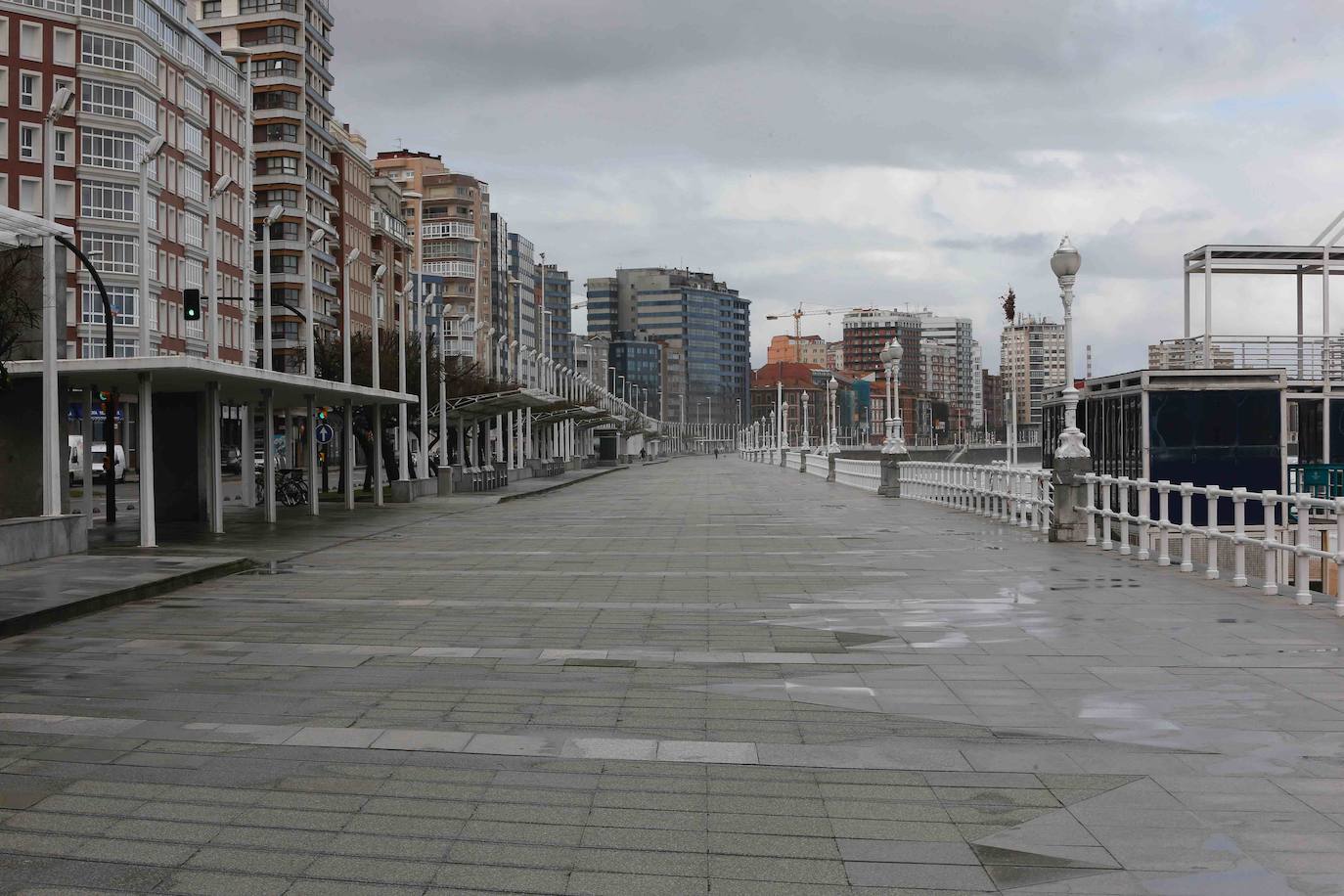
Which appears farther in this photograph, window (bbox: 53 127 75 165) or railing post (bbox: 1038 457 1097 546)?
window (bbox: 53 127 75 165)

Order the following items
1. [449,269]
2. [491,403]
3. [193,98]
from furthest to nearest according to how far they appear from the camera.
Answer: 1. [449,269]
2. [193,98]
3. [491,403]

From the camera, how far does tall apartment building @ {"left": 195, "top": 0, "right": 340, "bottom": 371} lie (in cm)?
8919

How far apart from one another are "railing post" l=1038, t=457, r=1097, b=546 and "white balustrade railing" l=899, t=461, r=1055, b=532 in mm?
1369

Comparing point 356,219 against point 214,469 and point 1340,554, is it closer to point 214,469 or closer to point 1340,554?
point 214,469

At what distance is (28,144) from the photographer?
2409 inches

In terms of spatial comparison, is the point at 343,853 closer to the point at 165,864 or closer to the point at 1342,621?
the point at 165,864

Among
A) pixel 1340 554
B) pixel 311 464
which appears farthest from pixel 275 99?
pixel 1340 554

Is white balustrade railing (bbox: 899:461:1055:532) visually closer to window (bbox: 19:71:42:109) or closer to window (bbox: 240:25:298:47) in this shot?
→ window (bbox: 19:71:42:109)

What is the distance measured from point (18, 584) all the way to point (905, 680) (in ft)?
32.1

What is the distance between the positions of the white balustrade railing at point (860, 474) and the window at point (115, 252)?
3618 centimetres

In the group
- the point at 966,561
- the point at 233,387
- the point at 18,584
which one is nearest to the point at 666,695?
the point at 18,584

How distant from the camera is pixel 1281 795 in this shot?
5.78m

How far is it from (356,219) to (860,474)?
69.3m

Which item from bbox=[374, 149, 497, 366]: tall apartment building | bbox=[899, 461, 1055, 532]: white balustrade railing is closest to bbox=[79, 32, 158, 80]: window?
bbox=[899, 461, 1055, 532]: white balustrade railing
